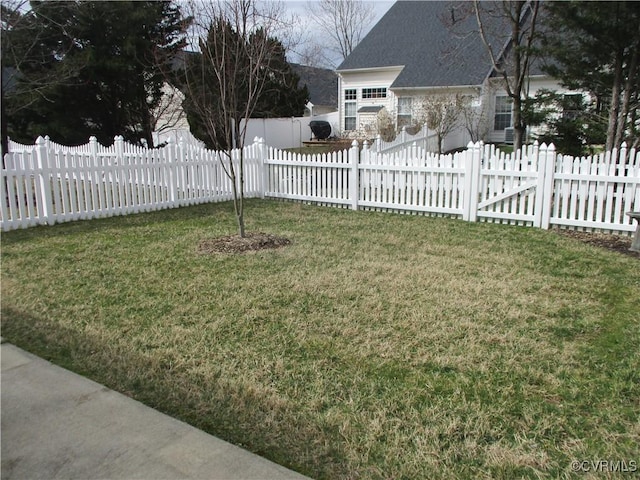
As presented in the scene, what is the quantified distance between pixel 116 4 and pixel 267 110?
943 cm

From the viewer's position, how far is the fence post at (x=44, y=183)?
898cm

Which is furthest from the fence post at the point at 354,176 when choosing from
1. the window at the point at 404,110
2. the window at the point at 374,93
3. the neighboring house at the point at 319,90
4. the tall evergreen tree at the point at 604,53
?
the neighboring house at the point at 319,90

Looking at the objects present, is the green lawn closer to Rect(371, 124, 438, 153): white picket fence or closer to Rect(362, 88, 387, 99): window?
Rect(371, 124, 438, 153): white picket fence

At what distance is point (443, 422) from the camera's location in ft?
10.3

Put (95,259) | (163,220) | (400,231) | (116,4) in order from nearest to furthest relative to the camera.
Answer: (95,259), (400,231), (163,220), (116,4)

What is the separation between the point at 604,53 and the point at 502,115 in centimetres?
1151

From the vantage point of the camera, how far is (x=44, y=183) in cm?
906

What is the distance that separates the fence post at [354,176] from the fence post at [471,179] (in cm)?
222

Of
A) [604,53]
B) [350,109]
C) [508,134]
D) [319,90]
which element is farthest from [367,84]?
[604,53]

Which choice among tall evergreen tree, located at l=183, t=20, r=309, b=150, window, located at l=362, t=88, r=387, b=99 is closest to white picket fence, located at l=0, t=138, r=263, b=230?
tall evergreen tree, located at l=183, t=20, r=309, b=150

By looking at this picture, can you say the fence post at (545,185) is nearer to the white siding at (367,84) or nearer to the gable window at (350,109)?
the white siding at (367,84)

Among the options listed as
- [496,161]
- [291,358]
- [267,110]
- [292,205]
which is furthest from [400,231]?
[267,110]

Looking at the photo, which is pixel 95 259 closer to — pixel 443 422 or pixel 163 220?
pixel 163 220

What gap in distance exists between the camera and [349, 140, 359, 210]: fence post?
417 inches
